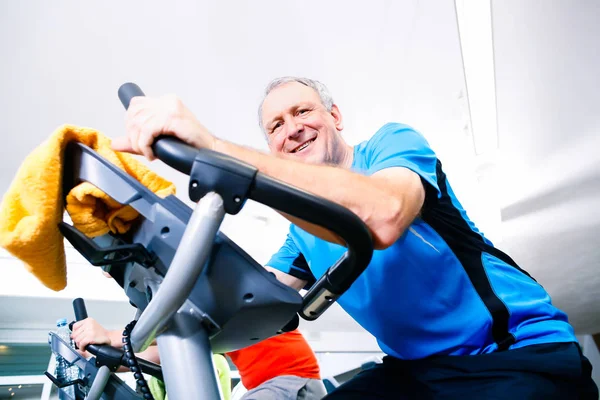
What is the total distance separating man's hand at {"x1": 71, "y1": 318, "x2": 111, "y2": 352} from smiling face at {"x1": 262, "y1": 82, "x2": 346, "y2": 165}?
2.41 feet

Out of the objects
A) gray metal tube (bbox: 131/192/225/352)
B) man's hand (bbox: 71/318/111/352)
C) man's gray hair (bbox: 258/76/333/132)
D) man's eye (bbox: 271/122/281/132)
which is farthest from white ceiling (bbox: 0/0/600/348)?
gray metal tube (bbox: 131/192/225/352)

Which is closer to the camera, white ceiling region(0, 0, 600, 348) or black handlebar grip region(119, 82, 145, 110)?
black handlebar grip region(119, 82, 145, 110)

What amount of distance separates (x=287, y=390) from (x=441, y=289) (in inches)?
39.8

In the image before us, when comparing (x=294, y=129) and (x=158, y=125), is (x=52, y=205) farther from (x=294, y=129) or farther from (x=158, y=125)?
(x=294, y=129)

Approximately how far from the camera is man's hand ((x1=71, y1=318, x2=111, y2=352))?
3.73 feet

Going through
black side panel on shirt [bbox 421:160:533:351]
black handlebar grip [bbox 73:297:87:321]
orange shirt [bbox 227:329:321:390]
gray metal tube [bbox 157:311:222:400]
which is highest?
black side panel on shirt [bbox 421:160:533:351]

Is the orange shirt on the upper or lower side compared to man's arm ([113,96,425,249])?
lower

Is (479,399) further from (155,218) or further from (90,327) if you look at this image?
(90,327)

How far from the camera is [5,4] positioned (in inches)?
82.3

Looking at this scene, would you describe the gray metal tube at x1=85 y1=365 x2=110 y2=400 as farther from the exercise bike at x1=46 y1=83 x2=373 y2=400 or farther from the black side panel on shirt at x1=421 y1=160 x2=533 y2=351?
the black side panel on shirt at x1=421 y1=160 x2=533 y2=351

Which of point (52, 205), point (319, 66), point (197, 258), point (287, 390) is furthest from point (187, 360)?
point (319, 66)

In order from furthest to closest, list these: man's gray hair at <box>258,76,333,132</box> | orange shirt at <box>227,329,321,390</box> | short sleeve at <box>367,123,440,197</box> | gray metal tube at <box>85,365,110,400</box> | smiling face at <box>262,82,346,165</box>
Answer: orange shirt at <box>227,329,321,390</box>, man's gray hair at <box>258,76,333,132</box>, smiling face at <box>262,82,346,165</box>, gray metal tube at <box>85,365,110,400</box>, short sleeve at <box>367,123,440,197</box>

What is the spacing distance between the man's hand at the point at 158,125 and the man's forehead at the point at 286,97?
794 mm

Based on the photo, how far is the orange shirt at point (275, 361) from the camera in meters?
1.90
